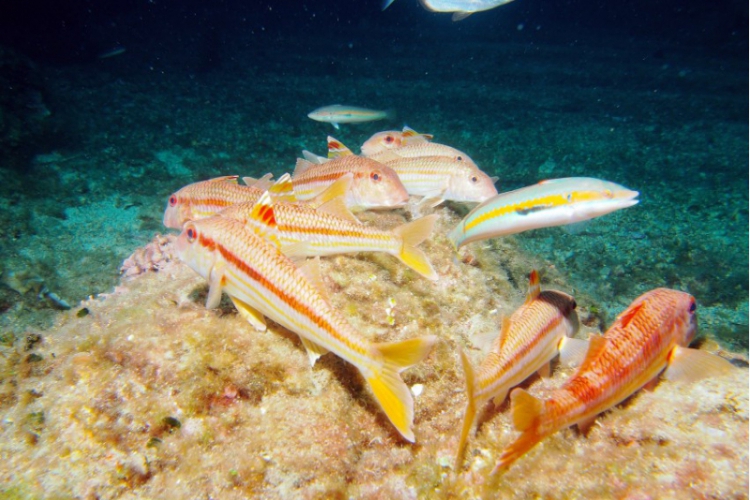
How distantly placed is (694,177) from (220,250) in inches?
447

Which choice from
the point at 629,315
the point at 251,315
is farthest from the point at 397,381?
the point at 629,315

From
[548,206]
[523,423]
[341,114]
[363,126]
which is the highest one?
[548,206]

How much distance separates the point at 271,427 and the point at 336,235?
1.35m

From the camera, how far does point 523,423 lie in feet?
5.26

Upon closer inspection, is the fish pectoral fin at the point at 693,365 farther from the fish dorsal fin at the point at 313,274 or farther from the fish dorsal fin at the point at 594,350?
the fish dorsal fin at the point at 313,274

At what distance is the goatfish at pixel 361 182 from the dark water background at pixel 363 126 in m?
3.27

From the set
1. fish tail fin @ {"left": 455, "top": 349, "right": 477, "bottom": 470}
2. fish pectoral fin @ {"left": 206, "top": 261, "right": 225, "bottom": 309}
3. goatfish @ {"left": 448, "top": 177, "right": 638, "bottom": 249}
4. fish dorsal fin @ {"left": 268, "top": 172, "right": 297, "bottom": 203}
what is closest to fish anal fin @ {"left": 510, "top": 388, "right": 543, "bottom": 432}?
fish tail fin @ {"left": 455, "top": 349, "right": 477, "bottom": 470}

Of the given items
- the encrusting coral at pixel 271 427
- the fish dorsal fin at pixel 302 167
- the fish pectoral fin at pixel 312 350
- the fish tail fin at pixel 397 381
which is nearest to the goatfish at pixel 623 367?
the encrusting coral at pixel 271 427

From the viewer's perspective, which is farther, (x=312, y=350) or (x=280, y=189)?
(x=280, y=189)

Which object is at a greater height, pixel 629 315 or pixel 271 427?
pixel 629 315

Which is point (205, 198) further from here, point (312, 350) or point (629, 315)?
point (629, 315)

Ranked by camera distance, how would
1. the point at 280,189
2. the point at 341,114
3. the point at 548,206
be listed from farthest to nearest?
the point at 341,114
the point at 280,189
the point at 548,206

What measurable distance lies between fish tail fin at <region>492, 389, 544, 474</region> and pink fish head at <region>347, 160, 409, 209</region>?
7.83 ft

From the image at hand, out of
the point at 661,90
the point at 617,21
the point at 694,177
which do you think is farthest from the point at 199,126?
the point at 617,21
